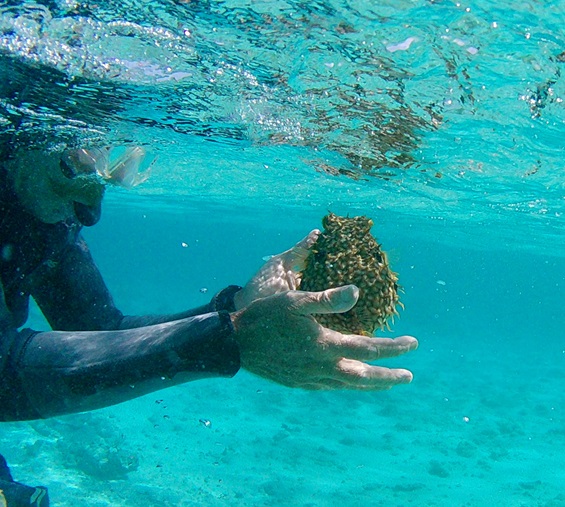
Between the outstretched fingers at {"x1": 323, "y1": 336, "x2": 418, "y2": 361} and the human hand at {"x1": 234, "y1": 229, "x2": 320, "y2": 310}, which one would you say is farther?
the human hand at {"x1": 234, "y1": 229, "x2": 320, "y2": 310}

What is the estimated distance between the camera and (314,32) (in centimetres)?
572

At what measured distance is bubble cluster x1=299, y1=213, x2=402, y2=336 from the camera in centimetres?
332

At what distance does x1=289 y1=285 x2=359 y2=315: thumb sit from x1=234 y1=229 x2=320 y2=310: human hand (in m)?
0.82

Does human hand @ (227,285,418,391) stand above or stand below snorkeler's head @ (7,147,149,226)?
below

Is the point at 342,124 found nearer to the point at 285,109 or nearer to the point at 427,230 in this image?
the point at 285,109

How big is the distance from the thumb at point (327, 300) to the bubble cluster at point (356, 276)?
1.43ft

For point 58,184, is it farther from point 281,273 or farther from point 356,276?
point 356,276

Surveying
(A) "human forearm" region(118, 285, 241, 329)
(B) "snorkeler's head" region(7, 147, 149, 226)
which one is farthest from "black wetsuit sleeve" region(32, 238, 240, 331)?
(B) "snorkeler's head" region(7, 147, 149, 226)

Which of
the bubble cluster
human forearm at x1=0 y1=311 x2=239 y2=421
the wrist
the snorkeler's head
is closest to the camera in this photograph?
human forearm at x1=0 y1=311 x2=239 y2=421

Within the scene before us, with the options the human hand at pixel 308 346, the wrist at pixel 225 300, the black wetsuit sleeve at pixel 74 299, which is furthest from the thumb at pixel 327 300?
the black wetsuit sleeve at pixel 74 299

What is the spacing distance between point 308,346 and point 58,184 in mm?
3234

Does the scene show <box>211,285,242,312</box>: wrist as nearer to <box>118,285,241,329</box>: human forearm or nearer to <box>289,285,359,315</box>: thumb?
<box>118,285,241,329</box>: human forearm

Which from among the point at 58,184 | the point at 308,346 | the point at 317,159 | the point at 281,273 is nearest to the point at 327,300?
the point at 308,346

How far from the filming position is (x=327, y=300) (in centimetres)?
276
